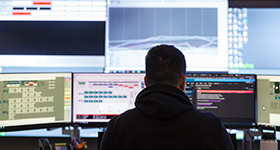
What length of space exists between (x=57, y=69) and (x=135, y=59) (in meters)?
0.63

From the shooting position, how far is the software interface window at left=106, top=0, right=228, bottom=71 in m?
Answer: 2.48

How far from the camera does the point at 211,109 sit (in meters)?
2.09

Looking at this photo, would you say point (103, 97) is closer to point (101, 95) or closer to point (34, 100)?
point (101, 95)

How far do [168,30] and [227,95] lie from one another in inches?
29.1

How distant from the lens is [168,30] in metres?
2.51

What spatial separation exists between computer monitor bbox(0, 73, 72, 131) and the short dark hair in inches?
45.2

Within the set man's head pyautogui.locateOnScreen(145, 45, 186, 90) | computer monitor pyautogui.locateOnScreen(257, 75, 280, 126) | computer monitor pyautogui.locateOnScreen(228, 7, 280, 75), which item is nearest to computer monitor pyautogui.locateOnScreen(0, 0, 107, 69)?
computer monitor pyautogui.locateOnScreen(228, 7, 280, 75)

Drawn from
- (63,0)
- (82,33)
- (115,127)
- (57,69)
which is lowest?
(115,127)

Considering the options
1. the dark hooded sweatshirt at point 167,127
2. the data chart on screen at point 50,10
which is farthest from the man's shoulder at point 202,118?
the data chart on screen at point 50,10

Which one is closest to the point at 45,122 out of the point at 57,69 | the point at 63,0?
the point at 57,69

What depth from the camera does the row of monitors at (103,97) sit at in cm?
203

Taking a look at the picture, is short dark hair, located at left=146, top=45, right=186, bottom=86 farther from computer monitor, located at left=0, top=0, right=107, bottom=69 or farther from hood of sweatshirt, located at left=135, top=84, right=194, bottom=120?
computer monitor, located at left=0, top=0, right=107, bottom=69

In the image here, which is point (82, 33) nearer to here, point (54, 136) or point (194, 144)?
point (54, 136)

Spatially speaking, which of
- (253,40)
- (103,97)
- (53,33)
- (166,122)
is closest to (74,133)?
(103,97)
